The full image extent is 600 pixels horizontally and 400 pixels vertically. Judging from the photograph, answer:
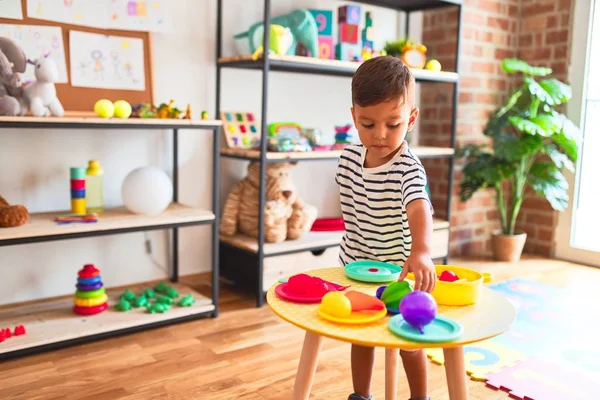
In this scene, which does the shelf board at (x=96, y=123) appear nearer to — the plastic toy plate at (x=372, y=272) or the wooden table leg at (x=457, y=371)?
the plastic toy plate at (x=372, y=272)

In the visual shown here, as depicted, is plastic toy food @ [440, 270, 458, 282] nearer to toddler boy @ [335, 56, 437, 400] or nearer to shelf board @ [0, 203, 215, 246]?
toddler boy @ [335, 56, 437, 400]

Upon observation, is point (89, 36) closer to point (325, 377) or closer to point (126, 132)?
point (126, 132)

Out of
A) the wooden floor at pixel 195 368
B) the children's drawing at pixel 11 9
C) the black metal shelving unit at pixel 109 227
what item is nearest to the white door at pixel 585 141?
the wooden floor at pixel 195 368

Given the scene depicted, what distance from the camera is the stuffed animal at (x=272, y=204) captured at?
8.67 feet

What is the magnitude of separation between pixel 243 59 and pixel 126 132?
615 mm

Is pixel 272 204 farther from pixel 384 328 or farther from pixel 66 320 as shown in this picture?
pixel 384 328

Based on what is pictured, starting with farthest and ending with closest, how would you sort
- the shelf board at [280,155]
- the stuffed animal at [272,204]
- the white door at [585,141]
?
1. the white door at [585,141]
2. the stuffed animal at [272,204]
3. the shelf board at [280,155]

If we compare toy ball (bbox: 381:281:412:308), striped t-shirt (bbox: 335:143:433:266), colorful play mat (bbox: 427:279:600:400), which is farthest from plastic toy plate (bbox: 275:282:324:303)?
colorful play mat (bbox: 427:279:600:400)

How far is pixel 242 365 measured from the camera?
195 centimetres

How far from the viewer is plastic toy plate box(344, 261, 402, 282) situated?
1.19 metres

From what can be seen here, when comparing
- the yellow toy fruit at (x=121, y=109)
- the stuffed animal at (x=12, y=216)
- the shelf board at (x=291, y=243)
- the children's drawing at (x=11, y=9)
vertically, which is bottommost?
the shelf board at (x=291, y=243)

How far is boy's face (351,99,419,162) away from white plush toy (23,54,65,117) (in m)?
1.25

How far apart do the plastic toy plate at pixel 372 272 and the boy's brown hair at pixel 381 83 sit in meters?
0.35

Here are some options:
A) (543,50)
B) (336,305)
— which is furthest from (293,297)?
(543,50)
